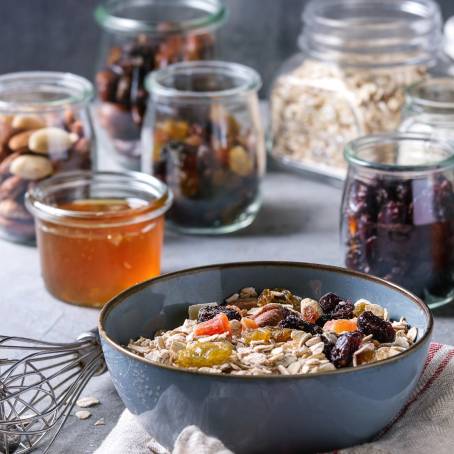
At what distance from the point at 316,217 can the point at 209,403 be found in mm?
740

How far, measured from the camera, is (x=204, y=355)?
2.75 feet

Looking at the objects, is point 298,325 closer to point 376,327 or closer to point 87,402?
point 376,327

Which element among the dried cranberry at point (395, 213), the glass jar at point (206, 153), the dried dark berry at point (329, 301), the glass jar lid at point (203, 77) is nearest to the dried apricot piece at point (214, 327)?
the dried dark berry at point (329, 301)

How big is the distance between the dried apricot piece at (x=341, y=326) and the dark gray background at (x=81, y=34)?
1.19 meters

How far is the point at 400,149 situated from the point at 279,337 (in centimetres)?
47

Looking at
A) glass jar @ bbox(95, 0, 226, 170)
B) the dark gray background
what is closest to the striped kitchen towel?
glass jar @ bbox(95, 0, 226, 170)

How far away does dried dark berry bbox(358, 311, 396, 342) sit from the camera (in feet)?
2.92

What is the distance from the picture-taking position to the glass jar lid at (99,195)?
4.00ft

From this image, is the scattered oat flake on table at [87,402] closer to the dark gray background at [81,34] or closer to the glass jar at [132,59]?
the glass jar at [132,59]

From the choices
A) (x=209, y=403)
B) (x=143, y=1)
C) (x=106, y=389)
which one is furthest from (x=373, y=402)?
(x=143, y=1)

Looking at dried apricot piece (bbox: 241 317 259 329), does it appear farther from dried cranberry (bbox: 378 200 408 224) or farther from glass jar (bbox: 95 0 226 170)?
glass jar (bbox: 95 0 226 170)

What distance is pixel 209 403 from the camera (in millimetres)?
797

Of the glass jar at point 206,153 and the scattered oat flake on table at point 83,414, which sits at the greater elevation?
the glass jar at point 206,153

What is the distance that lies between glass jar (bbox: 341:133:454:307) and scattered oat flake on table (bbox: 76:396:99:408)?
1.17 feet
